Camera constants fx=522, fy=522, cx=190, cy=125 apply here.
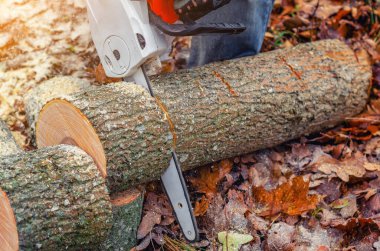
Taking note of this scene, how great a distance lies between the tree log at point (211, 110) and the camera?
8.14ft

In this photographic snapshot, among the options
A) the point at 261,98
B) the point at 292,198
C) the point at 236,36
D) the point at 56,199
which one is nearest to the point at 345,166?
the point at 292,198

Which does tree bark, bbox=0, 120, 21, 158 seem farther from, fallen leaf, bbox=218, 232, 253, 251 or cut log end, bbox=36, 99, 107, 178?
fallen leaf, bbox=218, 232, 253, 251

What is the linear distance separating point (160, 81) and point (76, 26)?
0.93m

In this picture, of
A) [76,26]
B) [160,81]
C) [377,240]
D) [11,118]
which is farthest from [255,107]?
[11,118]

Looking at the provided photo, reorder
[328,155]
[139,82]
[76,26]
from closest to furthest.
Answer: [139,82] < [328,155] < [76,26]

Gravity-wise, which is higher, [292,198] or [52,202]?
[52,202]

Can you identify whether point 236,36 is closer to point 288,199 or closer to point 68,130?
point 288,199

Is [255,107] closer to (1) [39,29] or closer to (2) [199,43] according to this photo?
(2) [199,43]

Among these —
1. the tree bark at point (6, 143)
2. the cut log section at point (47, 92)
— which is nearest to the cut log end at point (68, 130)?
the tree bark at point (6, 143)

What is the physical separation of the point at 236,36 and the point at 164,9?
2.68 feet

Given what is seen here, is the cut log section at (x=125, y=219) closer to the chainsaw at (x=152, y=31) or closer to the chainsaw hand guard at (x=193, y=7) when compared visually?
the chainsaw at (x=152, y=31)

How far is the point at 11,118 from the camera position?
3.31 metres

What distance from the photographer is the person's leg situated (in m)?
3.18

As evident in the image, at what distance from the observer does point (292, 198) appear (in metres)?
2.74
